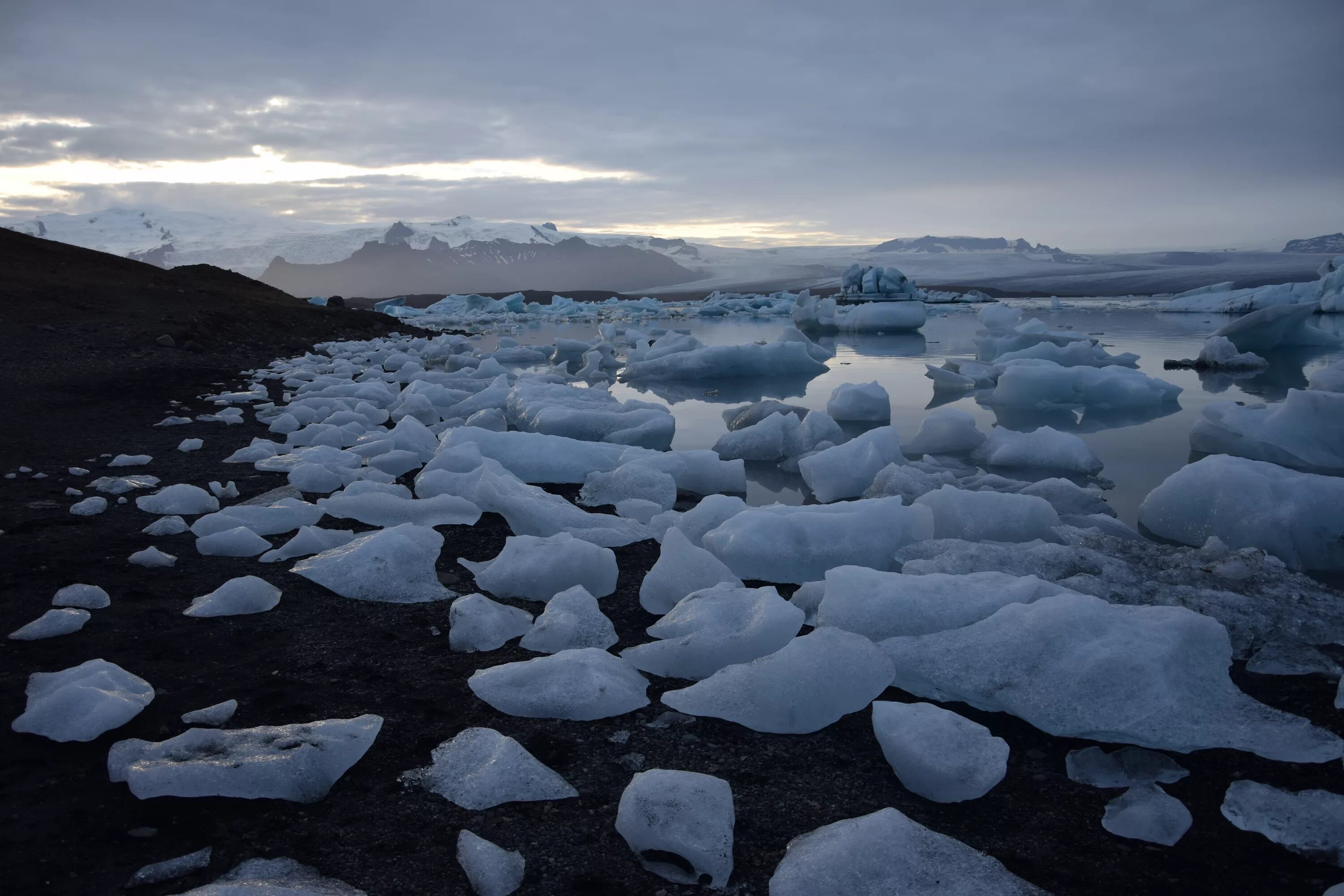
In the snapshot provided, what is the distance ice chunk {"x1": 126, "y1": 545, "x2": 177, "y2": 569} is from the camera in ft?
6.88

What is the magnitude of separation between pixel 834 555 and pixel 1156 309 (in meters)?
23.4

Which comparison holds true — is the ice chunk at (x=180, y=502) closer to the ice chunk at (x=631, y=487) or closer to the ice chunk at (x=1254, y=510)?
the ice chunk at (x=631, y=487)

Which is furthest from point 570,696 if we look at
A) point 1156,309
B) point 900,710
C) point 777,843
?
point 1156,309

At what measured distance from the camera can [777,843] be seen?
112 cm

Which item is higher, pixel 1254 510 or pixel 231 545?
pixel 1254 510

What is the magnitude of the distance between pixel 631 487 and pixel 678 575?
1020 millimetres

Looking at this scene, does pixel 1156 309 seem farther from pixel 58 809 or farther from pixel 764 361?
pixel 58 809

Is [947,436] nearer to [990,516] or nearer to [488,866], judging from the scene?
[990,516]

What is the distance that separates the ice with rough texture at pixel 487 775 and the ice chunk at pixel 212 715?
383mm

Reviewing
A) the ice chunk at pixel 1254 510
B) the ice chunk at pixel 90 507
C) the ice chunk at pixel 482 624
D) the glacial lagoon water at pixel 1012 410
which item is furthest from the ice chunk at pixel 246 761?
the ice chunk at pixel 1254 510

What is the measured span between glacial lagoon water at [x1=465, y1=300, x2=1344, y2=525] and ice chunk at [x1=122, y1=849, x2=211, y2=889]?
2255 millimetres

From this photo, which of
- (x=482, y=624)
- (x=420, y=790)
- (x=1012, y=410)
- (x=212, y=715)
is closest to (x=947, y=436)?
Answer: (x=1012, y=410)

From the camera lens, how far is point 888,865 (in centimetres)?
104

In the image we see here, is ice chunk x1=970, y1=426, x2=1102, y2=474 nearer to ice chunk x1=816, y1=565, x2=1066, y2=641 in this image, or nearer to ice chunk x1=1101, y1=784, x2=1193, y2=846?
ice chunk x1=816, y1=565, x2=1066, y2=641
